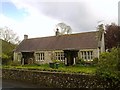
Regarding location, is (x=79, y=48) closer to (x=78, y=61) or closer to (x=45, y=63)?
(x=78, y=61)

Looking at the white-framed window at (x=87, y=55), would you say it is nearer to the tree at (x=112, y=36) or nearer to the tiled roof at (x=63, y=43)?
the tiled roof at (x=63, y=43)

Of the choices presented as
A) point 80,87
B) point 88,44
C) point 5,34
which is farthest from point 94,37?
point 5,34

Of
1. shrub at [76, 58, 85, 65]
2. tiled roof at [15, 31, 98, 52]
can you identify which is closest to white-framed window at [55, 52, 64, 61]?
tiled roof at [15, 31, 98, 52]

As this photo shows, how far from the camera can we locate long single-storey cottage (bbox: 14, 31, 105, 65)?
126ft

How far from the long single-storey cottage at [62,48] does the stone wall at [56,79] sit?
12.2 metres

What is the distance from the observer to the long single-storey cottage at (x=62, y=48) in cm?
3847

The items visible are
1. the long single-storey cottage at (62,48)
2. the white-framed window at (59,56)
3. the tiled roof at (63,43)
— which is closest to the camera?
the long single-storey cottage at (62,48)

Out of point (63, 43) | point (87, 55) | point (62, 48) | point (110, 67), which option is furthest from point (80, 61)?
point (110, 67)

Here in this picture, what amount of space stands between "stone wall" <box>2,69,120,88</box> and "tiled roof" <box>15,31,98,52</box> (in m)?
13.1

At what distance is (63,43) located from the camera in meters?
43.6

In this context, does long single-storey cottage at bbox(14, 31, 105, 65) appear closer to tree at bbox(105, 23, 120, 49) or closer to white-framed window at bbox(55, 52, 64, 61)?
white-framed window at bbox(55, 52, 64, 61)

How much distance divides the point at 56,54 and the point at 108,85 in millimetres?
22906

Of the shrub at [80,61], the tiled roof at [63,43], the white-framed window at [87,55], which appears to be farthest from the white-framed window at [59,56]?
the white-framed window at [87,55]

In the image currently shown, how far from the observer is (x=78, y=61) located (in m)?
38.3
